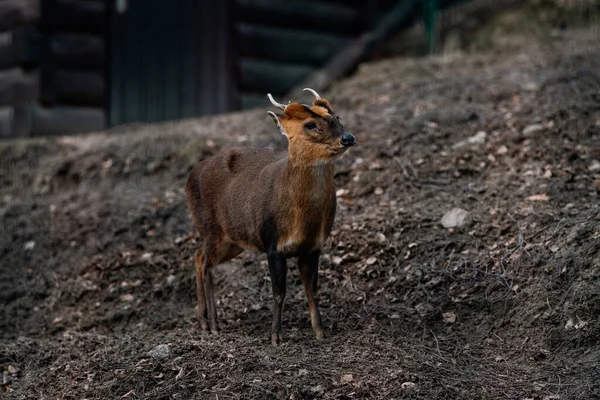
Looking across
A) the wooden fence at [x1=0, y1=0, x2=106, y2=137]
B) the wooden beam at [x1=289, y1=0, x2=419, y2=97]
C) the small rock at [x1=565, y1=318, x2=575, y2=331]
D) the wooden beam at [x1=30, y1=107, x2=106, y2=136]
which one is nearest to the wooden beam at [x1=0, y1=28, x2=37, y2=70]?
the wooden fence at [x1=0, y1=0, x2=106, y2=137]

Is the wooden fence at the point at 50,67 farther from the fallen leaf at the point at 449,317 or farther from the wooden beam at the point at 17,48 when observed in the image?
the fallen leaf at the point at 449,317

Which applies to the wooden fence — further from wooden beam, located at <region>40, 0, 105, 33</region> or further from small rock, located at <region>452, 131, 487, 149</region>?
small rock, located at <region>452, 131, 487, 149</region>

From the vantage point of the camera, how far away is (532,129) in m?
7.80

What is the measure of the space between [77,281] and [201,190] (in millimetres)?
1744

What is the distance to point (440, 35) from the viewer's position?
41.9 feet

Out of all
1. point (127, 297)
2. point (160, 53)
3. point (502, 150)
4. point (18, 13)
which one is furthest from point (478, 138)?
point (160, 53)

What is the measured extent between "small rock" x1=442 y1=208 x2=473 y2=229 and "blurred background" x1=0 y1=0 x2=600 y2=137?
5315 mm

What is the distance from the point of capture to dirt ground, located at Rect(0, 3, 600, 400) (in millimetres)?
5137

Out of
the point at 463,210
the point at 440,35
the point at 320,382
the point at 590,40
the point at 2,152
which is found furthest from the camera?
the point at 440,35

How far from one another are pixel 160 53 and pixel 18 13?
2.34 metres

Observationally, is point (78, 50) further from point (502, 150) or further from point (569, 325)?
point (569, 325)

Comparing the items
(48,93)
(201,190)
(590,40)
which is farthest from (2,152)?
(590,40)

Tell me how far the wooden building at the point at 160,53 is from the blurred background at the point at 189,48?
1 cm

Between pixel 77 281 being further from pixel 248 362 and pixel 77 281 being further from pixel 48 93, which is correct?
pixel 48 93
